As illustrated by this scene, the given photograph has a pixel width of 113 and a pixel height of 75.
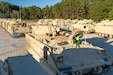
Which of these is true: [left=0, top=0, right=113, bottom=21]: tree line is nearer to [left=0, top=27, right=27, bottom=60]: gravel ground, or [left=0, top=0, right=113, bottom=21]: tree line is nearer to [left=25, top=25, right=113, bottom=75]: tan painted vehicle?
[left=0, top=27, right=27, bottom=60]: gravel ground

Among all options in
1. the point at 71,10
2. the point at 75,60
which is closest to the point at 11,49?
the point at 75,60

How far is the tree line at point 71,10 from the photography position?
132 feet

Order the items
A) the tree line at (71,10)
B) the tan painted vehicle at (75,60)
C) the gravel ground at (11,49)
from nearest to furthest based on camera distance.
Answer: the tan painted vehicle at (75,60) < the gravel ground at (11,49) < the tree line at (71,10)

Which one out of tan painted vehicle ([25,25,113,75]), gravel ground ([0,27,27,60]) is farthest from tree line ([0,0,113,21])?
tan painted vehicle ([25,25,113,75])

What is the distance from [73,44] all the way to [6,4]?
224 ft

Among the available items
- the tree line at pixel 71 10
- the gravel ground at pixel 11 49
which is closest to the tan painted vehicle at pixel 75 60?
the gravel ground at pixel 11 49

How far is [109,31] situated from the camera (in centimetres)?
1592

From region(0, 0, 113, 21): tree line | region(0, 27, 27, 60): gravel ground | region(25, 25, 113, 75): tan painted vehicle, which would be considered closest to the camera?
region(25, 25, 113, 75): tan painted vehicle

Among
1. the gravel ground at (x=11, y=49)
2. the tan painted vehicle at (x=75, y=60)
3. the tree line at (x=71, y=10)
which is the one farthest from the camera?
the tree line at (x=71, y=10)

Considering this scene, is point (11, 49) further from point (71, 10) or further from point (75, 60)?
point (71, 10)

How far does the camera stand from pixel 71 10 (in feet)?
161

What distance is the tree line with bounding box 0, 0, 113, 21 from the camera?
132ft

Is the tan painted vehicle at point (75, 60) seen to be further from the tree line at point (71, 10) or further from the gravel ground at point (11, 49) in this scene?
the tree line at point (71, 10)

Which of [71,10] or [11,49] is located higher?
[71,10]
